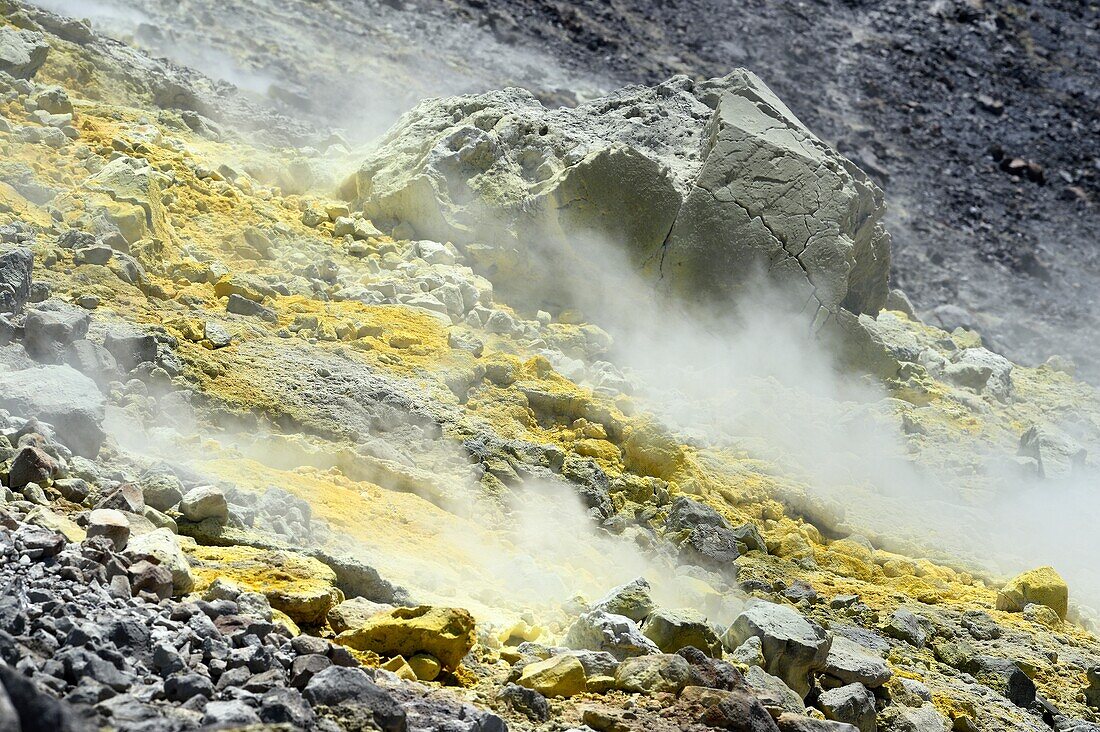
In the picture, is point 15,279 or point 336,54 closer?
point 15,279

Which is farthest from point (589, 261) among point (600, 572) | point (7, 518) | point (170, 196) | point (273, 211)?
point (7, 518)

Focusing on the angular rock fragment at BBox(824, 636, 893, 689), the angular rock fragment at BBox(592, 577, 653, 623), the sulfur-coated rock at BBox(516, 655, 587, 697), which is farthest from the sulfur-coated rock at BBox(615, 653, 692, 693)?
the angular rock fragment at BBox(824, 636, 893, 689)

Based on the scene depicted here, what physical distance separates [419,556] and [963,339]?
845cm

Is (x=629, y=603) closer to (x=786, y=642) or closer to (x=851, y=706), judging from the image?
(x=786, y=642)

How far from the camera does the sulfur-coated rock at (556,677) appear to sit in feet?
12.5

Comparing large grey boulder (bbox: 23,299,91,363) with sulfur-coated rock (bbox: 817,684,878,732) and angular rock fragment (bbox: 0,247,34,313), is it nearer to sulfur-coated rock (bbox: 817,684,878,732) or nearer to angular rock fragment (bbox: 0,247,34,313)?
angular rock fragment (bbox: 0,247,34,313)

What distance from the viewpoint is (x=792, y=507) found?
698 centimetres

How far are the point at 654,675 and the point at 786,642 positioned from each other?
916mm

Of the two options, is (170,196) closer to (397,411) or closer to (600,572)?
(397,411)

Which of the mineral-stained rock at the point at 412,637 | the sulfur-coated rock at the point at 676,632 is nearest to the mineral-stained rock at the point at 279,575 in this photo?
the mineral-stained rock at the point at 412,637

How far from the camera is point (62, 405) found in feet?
15.0

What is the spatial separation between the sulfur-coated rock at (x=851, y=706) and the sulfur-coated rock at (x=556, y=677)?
1229mm

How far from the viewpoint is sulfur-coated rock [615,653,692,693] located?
154 inches

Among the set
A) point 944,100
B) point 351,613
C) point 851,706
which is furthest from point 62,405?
point 944,100
